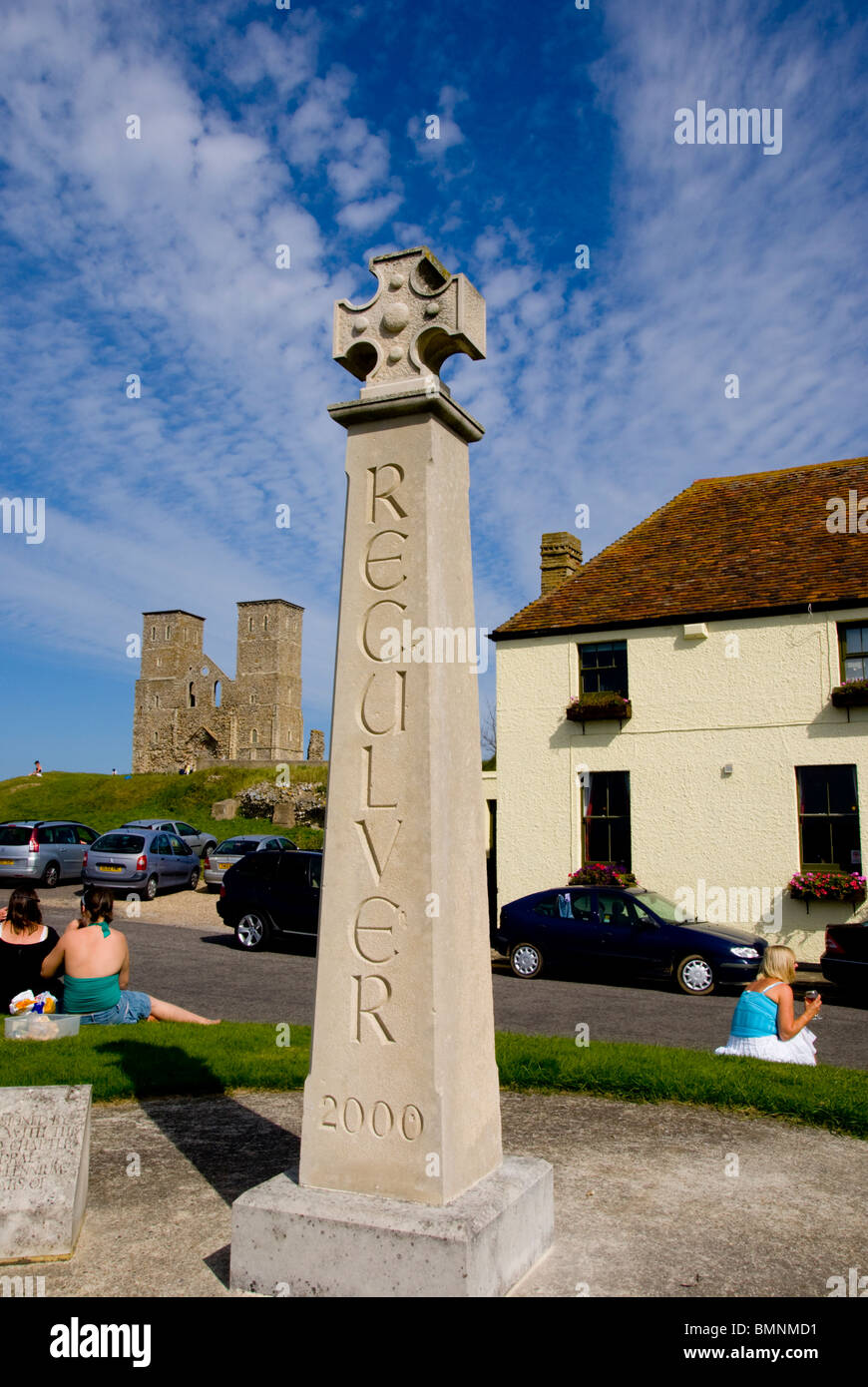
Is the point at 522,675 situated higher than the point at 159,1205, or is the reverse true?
the point at 522,675

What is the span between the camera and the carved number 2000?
143 inches

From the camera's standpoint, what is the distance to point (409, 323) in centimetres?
425

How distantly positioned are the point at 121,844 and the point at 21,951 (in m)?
15.6

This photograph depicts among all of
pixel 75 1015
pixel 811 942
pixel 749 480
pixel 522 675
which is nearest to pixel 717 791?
pixel 811 942

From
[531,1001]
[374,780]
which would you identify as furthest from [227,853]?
[374,780]

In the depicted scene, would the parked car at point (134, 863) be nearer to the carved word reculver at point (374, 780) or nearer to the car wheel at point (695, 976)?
the car wheel at point (695, 976)

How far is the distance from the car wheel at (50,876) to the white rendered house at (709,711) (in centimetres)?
1229

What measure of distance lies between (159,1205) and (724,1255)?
2497 mm

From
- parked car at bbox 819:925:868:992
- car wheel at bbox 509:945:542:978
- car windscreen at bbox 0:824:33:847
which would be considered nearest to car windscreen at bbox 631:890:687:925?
car wheel at bbox 509:945:542:978

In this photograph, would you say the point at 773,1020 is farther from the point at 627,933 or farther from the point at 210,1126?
the point at 627,933

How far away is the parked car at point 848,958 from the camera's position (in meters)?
13.6
